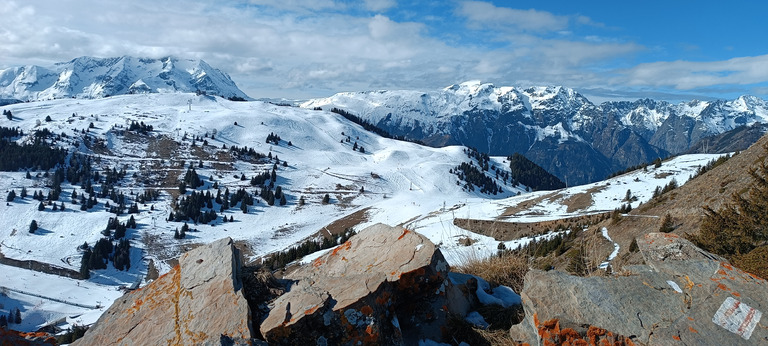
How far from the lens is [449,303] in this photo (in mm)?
5871

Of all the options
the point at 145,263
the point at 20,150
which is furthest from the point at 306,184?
the point at 20,150

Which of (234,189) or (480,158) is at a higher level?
(480,158)

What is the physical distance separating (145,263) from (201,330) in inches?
4001

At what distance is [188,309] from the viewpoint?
5.02 m

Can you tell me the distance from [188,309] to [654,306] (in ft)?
17.7

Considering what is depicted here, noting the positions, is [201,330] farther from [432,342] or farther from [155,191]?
[155,191]

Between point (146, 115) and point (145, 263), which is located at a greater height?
point (146, 115)

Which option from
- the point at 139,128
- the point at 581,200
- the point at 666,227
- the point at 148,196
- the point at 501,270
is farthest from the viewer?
the point at 139,128

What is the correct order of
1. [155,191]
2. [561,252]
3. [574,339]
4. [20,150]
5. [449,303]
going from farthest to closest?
[20,150] < [155,191] < [561,252] < [449,303] < [574,339]

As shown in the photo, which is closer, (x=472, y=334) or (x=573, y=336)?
(x=573, y=336)

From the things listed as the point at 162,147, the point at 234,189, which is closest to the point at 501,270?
the point at 234,189

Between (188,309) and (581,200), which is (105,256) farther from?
(188,309)

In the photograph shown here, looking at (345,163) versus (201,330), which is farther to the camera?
(345,163)

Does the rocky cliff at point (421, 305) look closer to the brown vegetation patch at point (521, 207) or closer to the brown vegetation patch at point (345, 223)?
the brown vegetation patch at point (521, 207)
